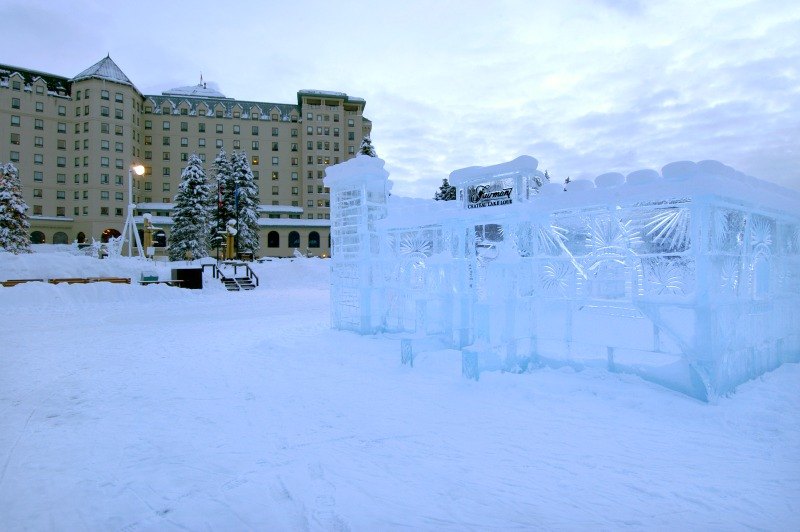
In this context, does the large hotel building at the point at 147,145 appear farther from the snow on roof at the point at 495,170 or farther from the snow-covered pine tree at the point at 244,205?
the snow on roof at the point at 495,170

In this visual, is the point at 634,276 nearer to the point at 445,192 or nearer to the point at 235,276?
the point at 235,276

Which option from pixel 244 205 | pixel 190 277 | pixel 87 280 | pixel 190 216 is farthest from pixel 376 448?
pixel 190 216

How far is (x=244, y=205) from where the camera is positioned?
45.5 metres

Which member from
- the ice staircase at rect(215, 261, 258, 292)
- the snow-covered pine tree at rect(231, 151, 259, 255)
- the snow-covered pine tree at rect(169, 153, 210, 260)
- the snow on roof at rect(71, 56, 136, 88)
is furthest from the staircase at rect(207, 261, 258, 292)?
the snow on roof at rect(71, 56, 136, 88)

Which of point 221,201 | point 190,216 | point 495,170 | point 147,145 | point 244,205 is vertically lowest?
point 495,170

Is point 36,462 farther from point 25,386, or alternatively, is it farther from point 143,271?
point 143,271

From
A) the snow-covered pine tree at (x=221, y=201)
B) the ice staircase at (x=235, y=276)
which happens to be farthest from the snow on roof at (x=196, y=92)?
the ice staircase at (x=235, y=276)

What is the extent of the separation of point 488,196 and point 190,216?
40.2 metres

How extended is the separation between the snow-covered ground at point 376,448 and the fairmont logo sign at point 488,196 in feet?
12.0

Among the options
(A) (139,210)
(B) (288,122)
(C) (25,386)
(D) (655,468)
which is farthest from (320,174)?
(D) (655,468)

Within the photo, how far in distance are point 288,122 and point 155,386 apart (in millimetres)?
68035

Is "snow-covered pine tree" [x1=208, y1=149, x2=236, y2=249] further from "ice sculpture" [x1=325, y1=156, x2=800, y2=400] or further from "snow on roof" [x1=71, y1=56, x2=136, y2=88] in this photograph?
"ice sculpture" [x1=325, y1=156, x2=800, y2=400]

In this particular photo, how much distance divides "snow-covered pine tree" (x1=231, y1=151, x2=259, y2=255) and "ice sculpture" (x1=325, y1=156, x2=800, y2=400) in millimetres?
36827

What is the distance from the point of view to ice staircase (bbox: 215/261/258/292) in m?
30.0
